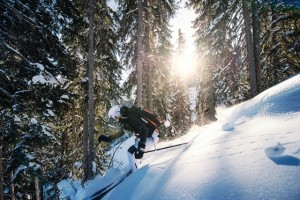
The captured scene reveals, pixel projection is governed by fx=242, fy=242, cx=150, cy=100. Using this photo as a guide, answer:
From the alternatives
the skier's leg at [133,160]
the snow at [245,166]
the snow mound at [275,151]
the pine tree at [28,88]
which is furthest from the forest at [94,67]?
the snow mound at [275,151]

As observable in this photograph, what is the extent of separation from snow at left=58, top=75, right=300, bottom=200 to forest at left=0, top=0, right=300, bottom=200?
6.18 metres

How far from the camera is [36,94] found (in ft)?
29.8

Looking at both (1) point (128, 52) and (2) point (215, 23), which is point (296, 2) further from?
(1) point (128, 52)

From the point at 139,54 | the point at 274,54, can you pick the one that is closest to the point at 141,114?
the point at 139,54

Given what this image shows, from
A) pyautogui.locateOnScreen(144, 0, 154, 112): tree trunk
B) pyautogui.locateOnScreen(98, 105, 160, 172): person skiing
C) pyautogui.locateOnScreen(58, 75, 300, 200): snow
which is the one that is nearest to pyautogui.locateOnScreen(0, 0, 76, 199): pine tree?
Answer: pyautogui.locateOnScreen(98, 105, 160, 172): person skiing

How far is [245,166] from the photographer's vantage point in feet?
9.90

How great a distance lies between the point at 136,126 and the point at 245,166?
403 centimetres

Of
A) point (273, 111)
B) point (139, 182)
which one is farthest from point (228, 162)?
point (273, 111)

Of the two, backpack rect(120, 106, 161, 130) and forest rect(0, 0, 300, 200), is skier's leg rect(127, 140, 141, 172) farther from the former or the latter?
forest rect(0, 0, 300, 200)

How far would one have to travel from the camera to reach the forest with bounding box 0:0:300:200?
30.2 ft

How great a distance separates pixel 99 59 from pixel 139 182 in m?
12.1

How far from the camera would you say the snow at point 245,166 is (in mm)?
2529

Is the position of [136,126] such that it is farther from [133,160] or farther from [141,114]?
[133,160]

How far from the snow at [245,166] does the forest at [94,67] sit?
6.18 meters
